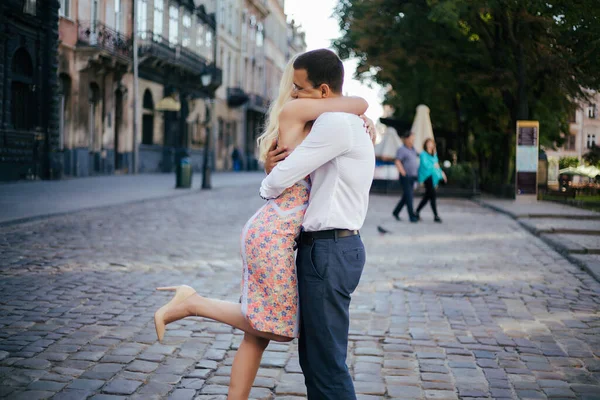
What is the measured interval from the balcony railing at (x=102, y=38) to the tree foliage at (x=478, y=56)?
8677 mm

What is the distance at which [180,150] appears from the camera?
136 ft

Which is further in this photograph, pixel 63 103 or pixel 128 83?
pixel 128 83

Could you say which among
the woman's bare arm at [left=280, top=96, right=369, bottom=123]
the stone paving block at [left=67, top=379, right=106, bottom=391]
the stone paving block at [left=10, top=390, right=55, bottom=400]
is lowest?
the stone paving block at [left=67, top=379, right=106, bottom=391]

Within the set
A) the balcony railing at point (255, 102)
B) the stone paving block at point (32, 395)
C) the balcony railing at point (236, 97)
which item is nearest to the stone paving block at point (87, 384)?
the stone paving block at point (32, 395)

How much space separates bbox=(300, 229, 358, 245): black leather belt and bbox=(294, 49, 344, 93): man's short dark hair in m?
0.55

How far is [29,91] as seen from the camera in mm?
23750

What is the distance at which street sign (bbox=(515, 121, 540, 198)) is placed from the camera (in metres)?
22.0

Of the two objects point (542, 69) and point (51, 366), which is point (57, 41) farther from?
point (51, 366)

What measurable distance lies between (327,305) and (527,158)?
20.1 meters

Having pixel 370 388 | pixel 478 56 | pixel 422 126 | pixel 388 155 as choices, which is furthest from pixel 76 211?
pixel 388 155

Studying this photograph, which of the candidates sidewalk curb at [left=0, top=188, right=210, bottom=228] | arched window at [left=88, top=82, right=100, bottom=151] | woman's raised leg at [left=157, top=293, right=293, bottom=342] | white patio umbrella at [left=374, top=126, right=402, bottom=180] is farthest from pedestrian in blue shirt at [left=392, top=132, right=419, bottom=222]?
arched window at [left=88, top=82, right=100, bottom=151]

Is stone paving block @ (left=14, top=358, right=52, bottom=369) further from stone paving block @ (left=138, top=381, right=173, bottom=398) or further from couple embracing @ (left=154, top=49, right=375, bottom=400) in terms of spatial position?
couple embracing @ (left=154, top=49, right=375, bottom=400)

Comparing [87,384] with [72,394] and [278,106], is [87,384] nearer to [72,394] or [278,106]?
[72,394]

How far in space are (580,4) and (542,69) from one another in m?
10.9
